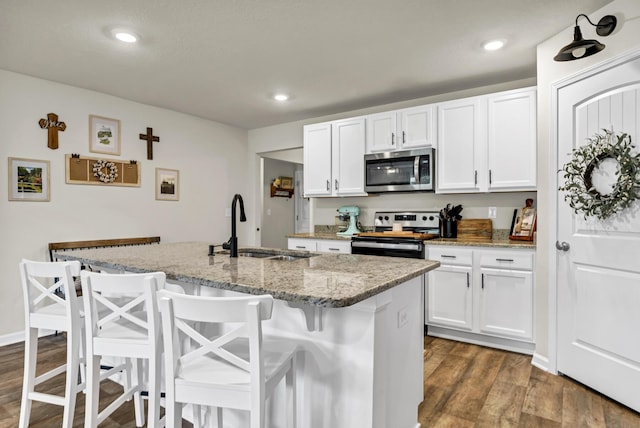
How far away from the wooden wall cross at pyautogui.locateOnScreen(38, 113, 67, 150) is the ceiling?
386 mm

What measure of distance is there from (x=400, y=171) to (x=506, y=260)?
1.33 metres

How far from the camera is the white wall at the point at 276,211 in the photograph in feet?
20.7

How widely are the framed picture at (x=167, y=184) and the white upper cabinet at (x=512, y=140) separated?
3.59 meters

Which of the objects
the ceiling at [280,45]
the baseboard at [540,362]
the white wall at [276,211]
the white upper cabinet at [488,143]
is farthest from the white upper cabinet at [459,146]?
the white wall at [276,211]

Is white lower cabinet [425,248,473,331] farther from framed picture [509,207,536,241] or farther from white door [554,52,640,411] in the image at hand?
white door [554,52,640,411]

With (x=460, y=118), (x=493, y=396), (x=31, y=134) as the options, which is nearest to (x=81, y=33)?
(x=31, y=134)

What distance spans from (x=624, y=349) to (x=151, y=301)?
102 inches

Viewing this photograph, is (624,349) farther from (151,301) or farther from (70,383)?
(70,383)

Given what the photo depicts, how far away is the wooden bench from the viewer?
351cm

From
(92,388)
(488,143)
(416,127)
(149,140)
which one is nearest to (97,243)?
(149,140)

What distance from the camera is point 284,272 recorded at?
1.63 m

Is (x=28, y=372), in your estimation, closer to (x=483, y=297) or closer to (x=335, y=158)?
(x=483, y=297)

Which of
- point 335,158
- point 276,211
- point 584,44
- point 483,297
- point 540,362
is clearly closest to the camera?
point 584,44

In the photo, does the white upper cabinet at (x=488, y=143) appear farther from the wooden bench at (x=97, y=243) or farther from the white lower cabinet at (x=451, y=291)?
the wooden bench at (x=97, y=243)
